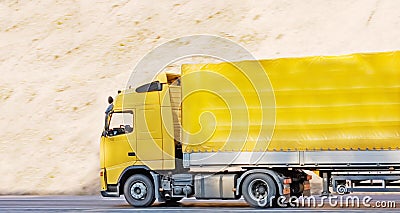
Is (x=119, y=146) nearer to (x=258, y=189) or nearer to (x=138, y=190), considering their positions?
(x=138, y=190)

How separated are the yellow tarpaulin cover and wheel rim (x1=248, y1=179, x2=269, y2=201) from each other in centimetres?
90

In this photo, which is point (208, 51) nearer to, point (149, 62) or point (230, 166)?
point (149, 62)

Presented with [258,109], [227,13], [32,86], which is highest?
[227,13]

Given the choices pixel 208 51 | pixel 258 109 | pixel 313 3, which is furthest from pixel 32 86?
pixel 258 109

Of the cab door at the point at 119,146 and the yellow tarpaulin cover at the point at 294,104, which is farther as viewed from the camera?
the cab door at the point at 119,146

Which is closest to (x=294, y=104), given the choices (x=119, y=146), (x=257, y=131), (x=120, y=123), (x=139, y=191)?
(x=257, y=131)

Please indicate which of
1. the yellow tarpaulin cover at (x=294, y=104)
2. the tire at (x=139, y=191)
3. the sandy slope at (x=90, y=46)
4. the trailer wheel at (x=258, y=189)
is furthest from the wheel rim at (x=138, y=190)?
the sandy slope at (x=90, y=46)

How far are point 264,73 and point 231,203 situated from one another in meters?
5.33

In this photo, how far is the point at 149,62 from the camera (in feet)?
138

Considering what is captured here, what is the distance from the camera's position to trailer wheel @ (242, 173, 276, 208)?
2178 cm

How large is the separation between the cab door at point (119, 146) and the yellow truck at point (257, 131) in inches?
1.2

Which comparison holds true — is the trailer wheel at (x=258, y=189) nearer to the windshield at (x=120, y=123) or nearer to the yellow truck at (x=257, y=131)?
the yellow truck at (x=257, y=131)

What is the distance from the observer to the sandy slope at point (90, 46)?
123ft

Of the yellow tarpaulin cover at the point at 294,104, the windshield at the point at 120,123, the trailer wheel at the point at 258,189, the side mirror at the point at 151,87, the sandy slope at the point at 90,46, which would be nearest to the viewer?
the yellow tarpaulin cover at the point at 294,104
